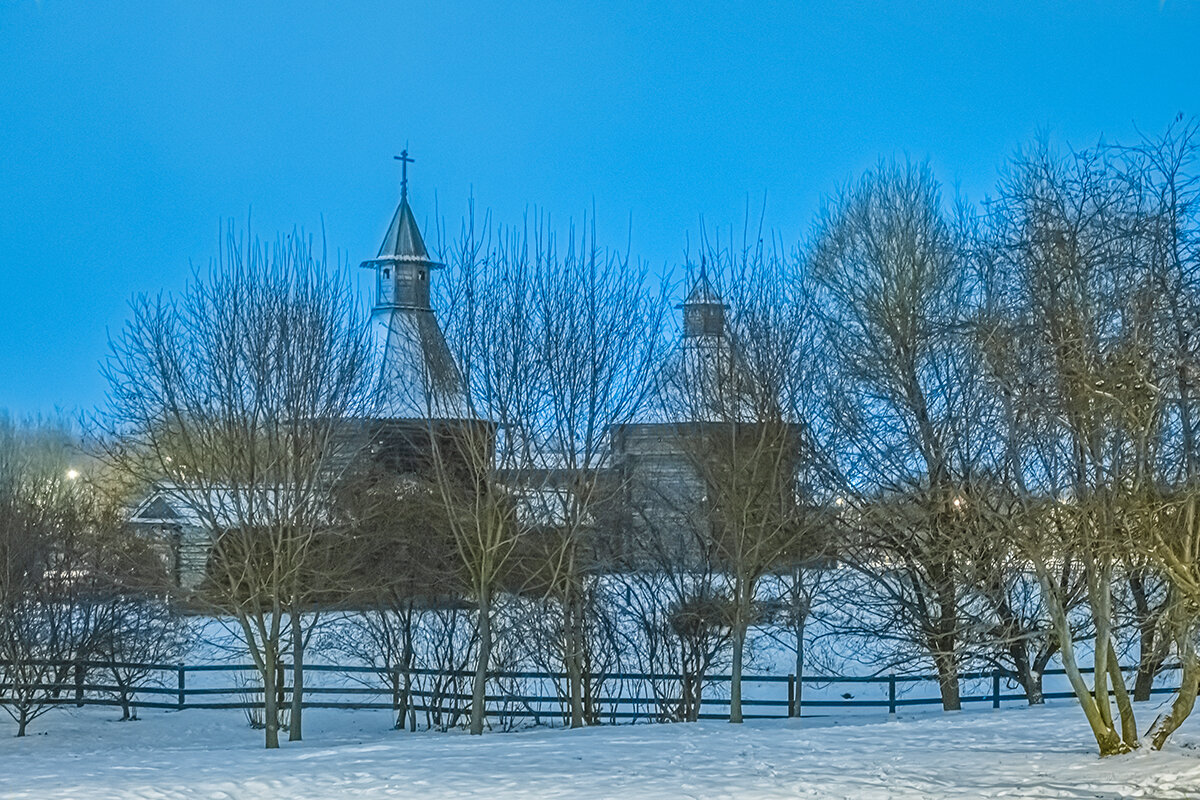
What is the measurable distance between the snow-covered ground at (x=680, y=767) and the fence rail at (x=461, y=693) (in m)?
4.45

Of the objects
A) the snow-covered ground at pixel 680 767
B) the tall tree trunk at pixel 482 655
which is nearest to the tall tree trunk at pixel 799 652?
the snow-covered ground at pixel 680 767

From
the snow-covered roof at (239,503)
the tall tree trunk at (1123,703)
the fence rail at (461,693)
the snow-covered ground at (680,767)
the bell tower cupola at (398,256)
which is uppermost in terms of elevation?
the bell tower cupola at (398,256)

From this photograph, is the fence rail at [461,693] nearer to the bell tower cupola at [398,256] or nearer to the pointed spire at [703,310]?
the pointed spire at [703,310]

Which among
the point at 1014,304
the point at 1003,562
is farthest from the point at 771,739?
the point at 1014,304

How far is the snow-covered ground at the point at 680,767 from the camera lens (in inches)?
419

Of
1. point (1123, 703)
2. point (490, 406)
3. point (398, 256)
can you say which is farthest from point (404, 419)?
point (398, 256)

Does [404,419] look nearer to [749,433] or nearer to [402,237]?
[749,433]

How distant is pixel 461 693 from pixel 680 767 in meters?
10.6

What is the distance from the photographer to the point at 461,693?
2205cm

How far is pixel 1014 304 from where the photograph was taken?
12.5 m

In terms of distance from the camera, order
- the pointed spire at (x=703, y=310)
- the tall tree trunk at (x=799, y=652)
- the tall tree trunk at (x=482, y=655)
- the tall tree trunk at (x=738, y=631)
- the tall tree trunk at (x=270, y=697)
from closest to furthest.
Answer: the tall tree trunk at (x=270, y=697) → the tall tree trunk at (x=482, y=655) → the tall tree trunk at (x=738, y=631) → the pointed spire at (x=703, y=310) → the tall tree trunk at (x=799, y=652)

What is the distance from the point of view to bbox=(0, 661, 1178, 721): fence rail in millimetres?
20703

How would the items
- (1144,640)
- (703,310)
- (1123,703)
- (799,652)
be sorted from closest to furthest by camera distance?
1. (1123,703)
2. (1144,640)
3. (703,310)
4. (799,652)

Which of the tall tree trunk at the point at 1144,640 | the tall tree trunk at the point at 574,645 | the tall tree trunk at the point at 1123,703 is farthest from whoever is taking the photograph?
the tall tree trunk at the point at 574,645
